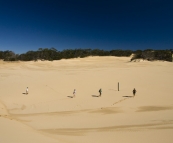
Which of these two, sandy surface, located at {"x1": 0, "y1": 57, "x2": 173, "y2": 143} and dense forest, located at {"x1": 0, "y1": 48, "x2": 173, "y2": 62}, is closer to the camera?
sandy surface, located at {"x1": 0, "y1": 57, "x2": 173, "y2": 143}

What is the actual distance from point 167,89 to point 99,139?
50.9 ft

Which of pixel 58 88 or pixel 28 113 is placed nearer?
pixel 28 113

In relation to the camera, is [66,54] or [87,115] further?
[66,54]

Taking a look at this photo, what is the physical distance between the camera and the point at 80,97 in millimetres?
18375

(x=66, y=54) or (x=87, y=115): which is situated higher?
(x=66, y=54)

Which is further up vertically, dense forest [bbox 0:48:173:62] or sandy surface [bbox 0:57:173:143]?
dense forest [bbox 0:48:173:62]

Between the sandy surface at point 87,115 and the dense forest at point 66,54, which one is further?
the dense forest at point 66,54

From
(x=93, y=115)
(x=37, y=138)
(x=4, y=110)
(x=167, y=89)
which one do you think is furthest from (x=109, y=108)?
(x=167, y=89)

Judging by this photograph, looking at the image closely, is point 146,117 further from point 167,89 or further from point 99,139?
point 167,89

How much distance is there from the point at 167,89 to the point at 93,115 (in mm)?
12299

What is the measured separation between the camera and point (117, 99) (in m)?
17.5

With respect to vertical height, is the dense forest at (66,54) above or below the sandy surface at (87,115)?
above

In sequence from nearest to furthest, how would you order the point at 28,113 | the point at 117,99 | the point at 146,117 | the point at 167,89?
1. the point at 146,117
2. the point at 28,113
3. the point at 117,99
4. the point at 167,89

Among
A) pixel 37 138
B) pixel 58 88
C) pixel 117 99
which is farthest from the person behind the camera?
pixel 58 88
